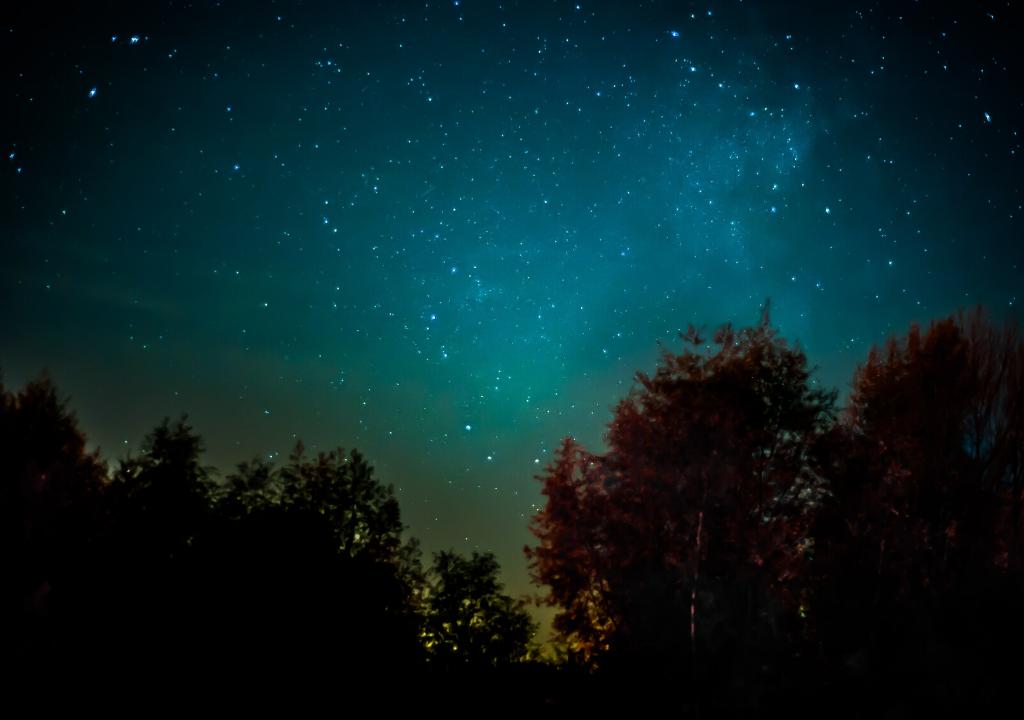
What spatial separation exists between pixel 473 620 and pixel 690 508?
16.6 feet

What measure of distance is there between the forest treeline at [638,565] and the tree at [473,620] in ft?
0.14

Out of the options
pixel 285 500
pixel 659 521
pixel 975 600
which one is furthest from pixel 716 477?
pixel 285 500

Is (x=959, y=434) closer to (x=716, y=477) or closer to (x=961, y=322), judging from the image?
(x=961, y=322)

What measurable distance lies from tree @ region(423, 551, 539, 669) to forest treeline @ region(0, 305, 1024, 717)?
0.14ft

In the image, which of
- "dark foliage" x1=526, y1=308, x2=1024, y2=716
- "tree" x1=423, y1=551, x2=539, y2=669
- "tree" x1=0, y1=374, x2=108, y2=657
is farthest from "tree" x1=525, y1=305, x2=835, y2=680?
"tree" x1=0, y1=374, x2=108, y2=657

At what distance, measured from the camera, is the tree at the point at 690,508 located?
33.4 ft

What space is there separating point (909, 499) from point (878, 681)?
4.75m

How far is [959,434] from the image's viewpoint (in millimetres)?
13805

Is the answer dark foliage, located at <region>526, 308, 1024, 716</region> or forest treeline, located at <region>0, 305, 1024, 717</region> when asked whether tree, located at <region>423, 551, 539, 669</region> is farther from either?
dark foliage, located at <region>526, 308, 1024, 716</region>

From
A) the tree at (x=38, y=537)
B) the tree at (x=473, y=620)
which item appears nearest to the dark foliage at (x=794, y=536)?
the tree at (x=473, y=620)

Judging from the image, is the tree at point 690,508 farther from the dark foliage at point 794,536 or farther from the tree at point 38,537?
the tree at point 38,537

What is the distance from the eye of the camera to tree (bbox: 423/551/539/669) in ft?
35.8

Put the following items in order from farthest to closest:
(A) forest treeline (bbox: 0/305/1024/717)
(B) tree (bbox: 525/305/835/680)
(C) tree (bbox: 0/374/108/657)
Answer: (B) tree (bbox: 525/305/835/680) < (A) forest treeline (bbox: 0/305/1024/717) < (C) tree (bbox: 0/374/108/657)

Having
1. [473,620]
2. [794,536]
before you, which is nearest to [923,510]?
[794,536]
